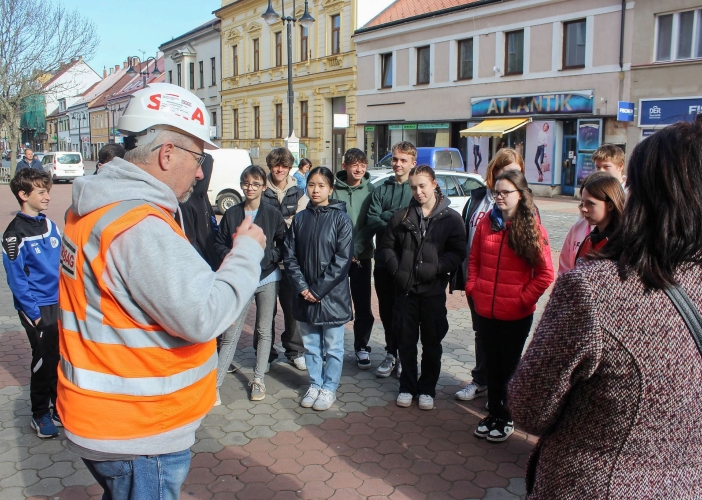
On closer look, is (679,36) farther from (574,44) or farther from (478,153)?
(478,153)

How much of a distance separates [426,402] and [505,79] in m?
22.6

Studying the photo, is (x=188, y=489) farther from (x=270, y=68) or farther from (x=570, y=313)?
(x=270, y=68)

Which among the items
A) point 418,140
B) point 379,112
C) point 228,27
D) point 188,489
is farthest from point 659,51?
point 228,27

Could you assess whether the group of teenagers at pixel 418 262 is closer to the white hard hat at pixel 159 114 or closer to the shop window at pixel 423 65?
the white hard hat at pixel 159 114

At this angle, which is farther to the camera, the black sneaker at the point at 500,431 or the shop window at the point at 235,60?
the shop window at the point at 235,60

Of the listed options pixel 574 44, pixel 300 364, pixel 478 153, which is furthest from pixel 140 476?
pixel 478 153

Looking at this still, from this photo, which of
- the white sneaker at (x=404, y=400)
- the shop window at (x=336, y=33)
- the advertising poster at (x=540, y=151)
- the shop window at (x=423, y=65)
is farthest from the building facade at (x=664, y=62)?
the white sneaker at (x=404, y=400)

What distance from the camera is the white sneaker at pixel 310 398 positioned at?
4597 mm

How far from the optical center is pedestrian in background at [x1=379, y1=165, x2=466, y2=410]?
14.7 ft

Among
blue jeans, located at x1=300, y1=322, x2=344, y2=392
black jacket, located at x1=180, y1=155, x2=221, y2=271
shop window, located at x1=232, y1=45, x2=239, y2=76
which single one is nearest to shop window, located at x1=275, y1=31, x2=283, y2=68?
shop window, located at x1=232, y1=45, x2=239, y2=76

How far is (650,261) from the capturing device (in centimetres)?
146

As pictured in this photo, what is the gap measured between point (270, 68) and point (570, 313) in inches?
1527

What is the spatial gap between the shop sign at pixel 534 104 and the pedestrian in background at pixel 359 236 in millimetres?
19127

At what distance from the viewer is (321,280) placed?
4531 mm
